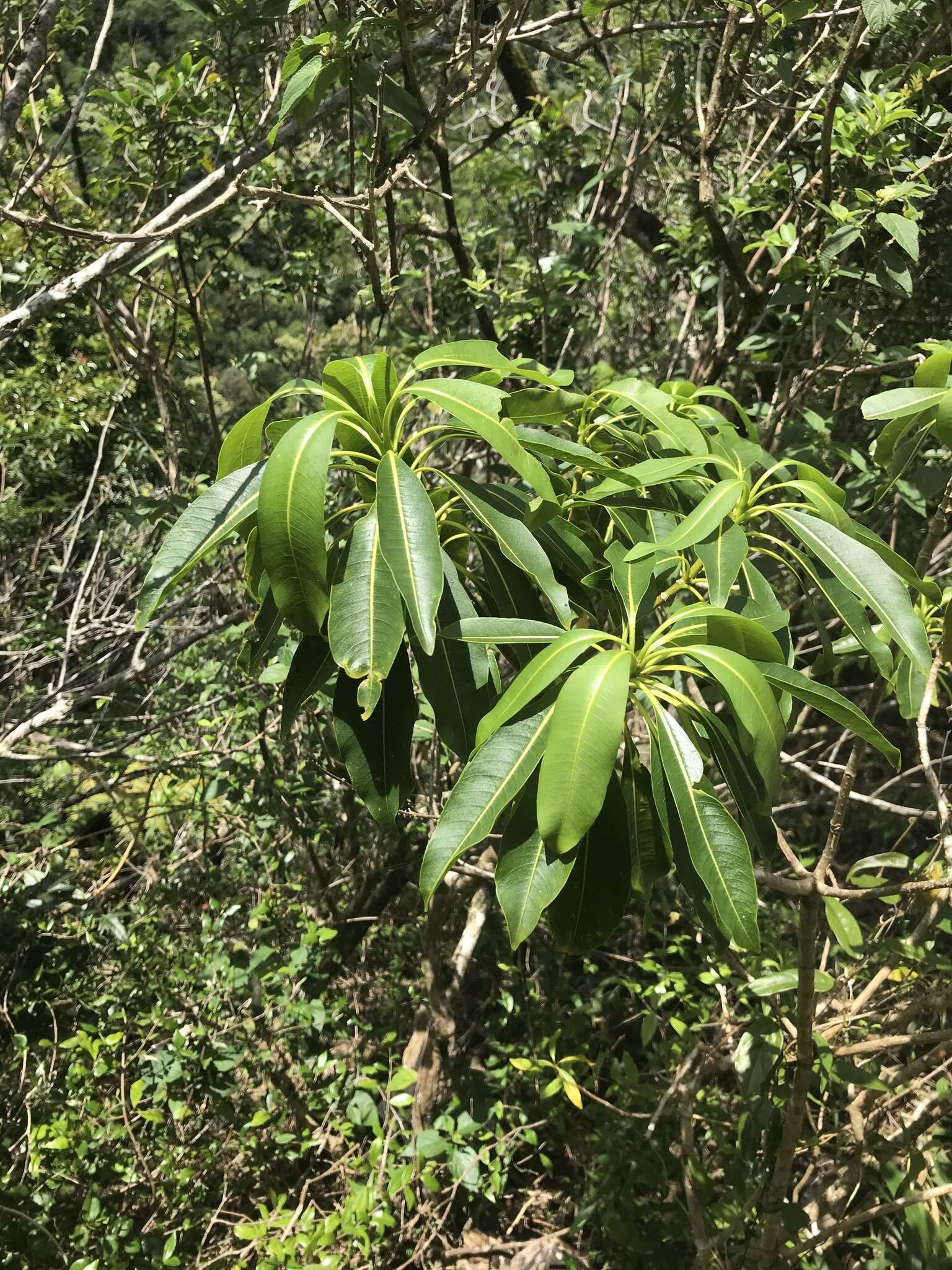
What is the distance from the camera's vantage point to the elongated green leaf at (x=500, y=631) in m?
1.01

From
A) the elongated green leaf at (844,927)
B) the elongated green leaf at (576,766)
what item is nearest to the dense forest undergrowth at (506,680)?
the elongated green leaf at (576,766)

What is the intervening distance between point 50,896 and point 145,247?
2.13 meters

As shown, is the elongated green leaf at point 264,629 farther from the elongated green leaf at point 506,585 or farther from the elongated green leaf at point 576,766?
the elongated green leaf at point 576,766

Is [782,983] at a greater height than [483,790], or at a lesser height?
lesser

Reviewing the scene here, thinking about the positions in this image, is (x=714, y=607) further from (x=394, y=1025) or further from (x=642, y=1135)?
(x=394, y=1025)

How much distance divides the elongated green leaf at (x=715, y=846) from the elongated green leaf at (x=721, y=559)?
18 cm

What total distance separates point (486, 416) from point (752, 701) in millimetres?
483

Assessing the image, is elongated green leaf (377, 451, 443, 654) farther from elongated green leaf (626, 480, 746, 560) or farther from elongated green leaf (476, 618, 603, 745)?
elongated green leaf (626, 480, 746, 560)

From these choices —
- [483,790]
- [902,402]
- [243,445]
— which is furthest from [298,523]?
[902,402]

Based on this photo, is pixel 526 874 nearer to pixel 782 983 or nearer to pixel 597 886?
pixel 597 886

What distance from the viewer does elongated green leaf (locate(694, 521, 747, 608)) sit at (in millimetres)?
1004

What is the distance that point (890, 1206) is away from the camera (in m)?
1.60

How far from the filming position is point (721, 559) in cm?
103

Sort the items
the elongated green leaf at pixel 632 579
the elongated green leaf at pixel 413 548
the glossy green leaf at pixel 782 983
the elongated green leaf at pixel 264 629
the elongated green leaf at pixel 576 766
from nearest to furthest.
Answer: the elongated green leaf at pixel 576 766 < the elongated green leaf at pixel 413 548 < the elongated green leaf at pixel 632 579 < the elongated green leaf at pixel 264 629 < the glossy green leaf at pixel 782 983
